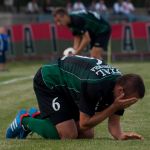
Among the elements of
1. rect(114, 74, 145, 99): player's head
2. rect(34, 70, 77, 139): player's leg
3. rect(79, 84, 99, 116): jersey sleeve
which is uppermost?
rect(114, 74, 145, 99): player's head

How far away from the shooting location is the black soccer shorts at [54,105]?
8070 millimetres

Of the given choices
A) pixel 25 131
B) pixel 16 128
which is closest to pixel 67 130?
pixel 25 131

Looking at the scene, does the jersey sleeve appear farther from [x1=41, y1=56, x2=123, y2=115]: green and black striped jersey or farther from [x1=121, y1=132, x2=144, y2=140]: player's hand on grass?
[x1=121, y1=132, x2=144, y2=140]: player's hand on grass

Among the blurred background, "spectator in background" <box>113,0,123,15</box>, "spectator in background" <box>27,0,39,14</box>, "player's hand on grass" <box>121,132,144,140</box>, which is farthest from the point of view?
"spectator in background" <box>27,0,39,14</box>

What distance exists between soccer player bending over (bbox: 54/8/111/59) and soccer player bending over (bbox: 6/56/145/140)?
20.1 feet

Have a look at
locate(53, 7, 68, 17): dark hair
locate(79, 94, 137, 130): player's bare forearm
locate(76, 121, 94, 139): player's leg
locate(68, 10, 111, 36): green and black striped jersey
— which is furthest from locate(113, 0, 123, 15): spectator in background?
locate(79, 94, 137, 130): player's bare forearm

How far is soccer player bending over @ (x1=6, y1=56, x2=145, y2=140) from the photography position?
731 cm

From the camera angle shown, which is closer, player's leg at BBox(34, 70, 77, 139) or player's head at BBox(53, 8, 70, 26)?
player's leg at BBox(34, 70, 77, 139)

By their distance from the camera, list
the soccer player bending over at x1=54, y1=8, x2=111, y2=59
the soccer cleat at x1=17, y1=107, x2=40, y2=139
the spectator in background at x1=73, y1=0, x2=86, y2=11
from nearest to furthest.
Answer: the soccer cleat at x1=17, y1=107, x2=40, y2=139
the soccer player bending over at x1=54, y1=8, x2=111, y2=59
the spectator in background at x1=73, y1=0, x2=86, y2=11

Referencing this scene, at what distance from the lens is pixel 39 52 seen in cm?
2825

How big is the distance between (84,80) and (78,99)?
0.31 meters

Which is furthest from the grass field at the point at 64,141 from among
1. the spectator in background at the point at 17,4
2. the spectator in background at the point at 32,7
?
the spectator in background at the point at 17,4

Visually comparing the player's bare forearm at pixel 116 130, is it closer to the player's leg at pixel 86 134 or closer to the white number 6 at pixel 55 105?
the player's leg at pixel 86 134

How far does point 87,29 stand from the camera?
1513 centimetres
